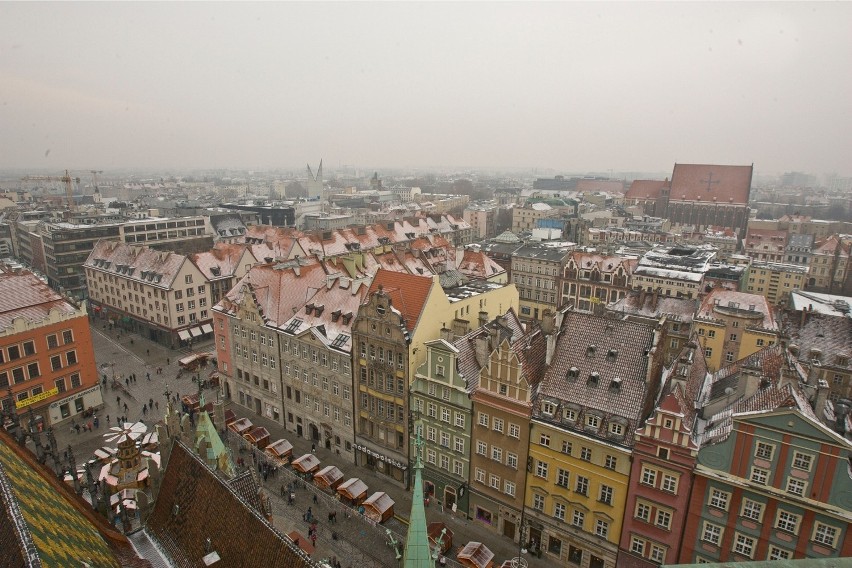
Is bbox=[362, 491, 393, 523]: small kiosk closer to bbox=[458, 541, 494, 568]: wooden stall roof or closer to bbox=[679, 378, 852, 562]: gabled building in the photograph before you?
bbox=[458, 541, 494, 568]: wooden stall roof

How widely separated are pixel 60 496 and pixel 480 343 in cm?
3340

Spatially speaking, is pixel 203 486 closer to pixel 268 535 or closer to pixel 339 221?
pixel 268 535

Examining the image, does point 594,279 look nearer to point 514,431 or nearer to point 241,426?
point 514,431

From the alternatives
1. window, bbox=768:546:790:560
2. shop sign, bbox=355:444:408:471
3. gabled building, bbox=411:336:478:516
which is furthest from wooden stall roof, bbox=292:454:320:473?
window, bbox=768:546:790:560

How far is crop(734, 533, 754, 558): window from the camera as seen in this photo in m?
36.2

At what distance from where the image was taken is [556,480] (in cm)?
4397

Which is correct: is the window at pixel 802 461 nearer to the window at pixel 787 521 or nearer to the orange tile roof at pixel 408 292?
the window at pixel 787 521

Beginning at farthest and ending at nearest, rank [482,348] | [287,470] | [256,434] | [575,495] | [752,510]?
[256,434]
[287,470]
[482,348]
[575,495]
[752,510]

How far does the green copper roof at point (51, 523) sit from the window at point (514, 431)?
30.2m

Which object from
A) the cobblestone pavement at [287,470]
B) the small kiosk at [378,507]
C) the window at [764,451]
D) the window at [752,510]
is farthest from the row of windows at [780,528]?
the small kiosk at [378,507]

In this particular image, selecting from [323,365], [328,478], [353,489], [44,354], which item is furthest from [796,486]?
[44,354]

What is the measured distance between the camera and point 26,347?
62812 millimetres

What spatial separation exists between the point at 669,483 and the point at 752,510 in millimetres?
5281

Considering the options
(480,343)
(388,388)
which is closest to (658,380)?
(480,343)
